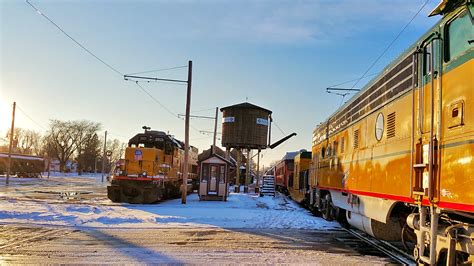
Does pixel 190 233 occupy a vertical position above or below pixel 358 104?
below

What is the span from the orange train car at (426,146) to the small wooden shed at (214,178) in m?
15.5

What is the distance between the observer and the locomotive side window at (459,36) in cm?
536

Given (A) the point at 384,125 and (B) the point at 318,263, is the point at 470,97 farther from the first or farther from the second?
(B) the point at 318,263

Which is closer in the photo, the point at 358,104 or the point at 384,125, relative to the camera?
the point at 384,125

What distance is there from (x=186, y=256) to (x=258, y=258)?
1.48 meters

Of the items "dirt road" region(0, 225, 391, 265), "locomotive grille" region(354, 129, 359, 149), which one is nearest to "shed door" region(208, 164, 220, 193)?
"dirt road" region(0, 225, 391, 265)

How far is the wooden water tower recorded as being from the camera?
1382 inches

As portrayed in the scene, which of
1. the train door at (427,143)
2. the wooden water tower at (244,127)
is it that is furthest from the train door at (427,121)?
the wooden water tower at (244,127)

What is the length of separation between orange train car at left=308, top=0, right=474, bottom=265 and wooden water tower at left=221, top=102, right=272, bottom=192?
81.0ft

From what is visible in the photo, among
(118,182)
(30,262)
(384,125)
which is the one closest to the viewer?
(30,262)

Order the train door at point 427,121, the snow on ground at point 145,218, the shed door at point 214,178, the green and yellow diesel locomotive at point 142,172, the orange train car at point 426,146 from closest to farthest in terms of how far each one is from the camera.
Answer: the orange train car at point 426,146 → the train door at point 427,121 → the snow on ground at point 145,218 → the green and yellow diesel locomotive at point 142,172 → the shed door at point 214,178

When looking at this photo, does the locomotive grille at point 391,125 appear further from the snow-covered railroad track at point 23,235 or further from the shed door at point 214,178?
the shed door at point 214,178

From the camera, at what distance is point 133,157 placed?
2259 centimetres

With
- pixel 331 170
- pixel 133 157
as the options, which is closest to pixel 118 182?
pixel 133 157
